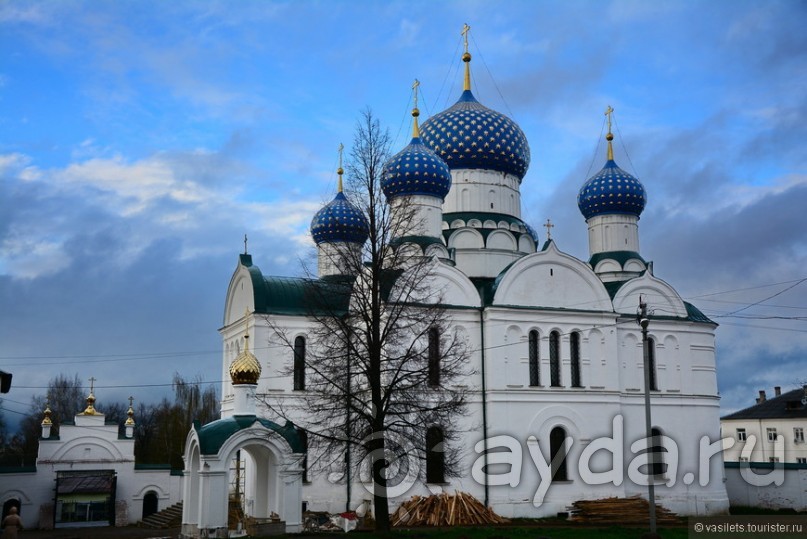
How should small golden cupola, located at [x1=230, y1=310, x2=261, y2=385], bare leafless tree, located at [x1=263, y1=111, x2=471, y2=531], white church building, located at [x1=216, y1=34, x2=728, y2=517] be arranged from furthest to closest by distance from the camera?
white church building, located at [x1=216, y1=34, x2=728, y2=517] < small golden cupola, located at [x1=230, y1=310, x2=261, y2=385] < bare leafless tree, located at [x1=263, y1=111, x2=471, y2=531]

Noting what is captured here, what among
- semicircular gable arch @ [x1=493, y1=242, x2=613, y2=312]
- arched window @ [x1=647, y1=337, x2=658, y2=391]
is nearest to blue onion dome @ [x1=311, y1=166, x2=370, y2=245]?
semicircular gable arch @ [x1=493, y1=242, x2=613, y2=312]

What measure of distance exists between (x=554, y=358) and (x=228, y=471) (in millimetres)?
10256

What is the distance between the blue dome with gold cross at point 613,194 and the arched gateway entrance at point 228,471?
14.3 meters

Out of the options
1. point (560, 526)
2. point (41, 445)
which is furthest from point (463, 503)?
point (41, 445)

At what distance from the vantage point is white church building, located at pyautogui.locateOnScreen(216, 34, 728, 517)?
23.9 m

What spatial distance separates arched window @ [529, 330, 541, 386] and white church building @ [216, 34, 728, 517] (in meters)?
0.03

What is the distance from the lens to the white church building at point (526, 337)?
23.9m

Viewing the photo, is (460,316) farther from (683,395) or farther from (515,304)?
(683,395)

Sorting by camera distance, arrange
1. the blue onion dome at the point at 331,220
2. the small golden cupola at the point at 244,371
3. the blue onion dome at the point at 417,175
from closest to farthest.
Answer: the small golden cupola at the point at 244,371 < the blue onion dome at the point at 417,175 < the blue onion dome at the point at 331,220

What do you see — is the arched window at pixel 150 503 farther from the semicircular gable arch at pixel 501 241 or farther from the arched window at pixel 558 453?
the semicircular gable arch at pixel 501 241

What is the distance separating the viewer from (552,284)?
25.3 metres

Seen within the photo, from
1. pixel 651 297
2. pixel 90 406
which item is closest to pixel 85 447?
pixel 90 406

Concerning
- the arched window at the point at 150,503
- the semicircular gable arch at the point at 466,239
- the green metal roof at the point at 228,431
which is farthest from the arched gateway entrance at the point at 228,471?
the semicircular gable arch at the point at 466,239

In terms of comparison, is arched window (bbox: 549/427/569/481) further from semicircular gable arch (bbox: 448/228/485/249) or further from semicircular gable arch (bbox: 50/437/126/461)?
semicircular gable arch (bbox: 50/437/126/461)
